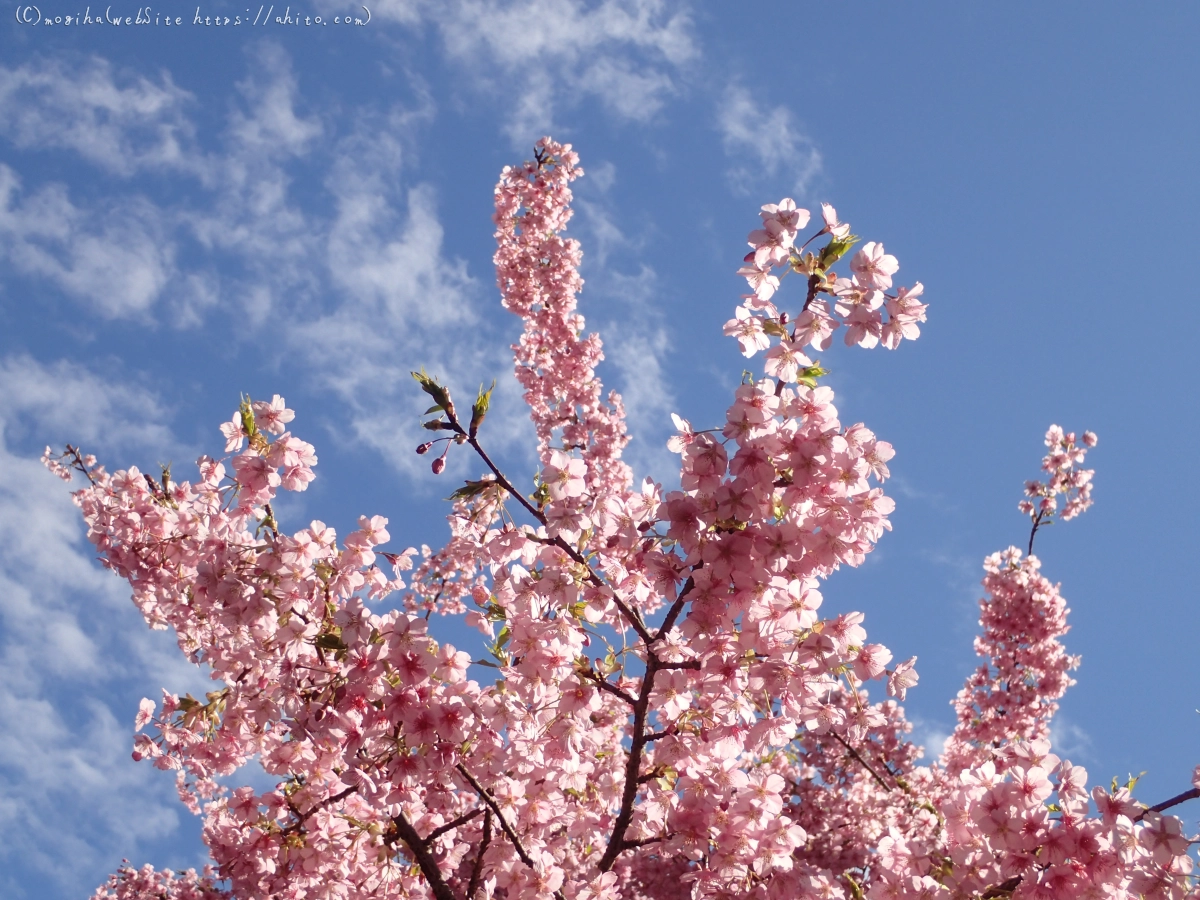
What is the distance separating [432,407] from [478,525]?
670 mm

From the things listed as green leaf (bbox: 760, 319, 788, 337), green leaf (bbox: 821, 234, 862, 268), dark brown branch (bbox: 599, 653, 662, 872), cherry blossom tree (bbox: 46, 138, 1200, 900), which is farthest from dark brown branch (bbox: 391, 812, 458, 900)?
green leaf (bbox: 821, 234, 862, 268)

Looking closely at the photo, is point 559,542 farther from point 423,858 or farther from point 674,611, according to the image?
point 423,858

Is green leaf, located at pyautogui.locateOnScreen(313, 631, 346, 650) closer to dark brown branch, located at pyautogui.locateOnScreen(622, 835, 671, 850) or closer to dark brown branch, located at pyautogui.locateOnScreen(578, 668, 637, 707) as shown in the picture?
dark brown branch, located at pyautogui.locateOnScreen(578, 668, 637, 707)

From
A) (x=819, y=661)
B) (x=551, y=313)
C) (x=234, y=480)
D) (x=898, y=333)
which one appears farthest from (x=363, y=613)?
(x=551, y=313)

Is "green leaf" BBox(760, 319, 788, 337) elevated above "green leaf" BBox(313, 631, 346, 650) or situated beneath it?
elevated above

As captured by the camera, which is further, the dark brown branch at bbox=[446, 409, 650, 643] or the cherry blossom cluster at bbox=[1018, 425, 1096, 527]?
the cherry blossom cluster at bbox=[1018, 425, 1096, 527]

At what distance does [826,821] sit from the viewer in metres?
11.2

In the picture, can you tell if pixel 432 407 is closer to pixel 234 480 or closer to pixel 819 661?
pixel 234 480

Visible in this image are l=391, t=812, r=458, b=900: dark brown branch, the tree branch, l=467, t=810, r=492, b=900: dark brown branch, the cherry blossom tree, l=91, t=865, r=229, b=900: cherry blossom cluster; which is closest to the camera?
the cherry blossom tree

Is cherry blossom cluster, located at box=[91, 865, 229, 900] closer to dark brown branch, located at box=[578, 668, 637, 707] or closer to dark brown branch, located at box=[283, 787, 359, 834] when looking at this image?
dark brown branch, located at box=[283, 787, 359, 834]

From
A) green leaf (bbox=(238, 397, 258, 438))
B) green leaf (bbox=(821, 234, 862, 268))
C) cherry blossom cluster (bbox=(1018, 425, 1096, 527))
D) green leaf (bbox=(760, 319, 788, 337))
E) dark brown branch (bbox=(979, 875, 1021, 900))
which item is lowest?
dark brown branch (bbox=(979, 875, 1021, 900))

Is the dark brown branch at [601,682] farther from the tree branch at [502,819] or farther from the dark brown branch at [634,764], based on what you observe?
the tree branch at [502,819]

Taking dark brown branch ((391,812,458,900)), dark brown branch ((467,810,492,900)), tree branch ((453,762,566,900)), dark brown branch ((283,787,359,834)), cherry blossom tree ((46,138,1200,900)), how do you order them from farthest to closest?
1. dark brown branch ((391,812,458,900))
2. dark brown branch ((467,810,492,900))
3. dark brown branch ((283,787,359,834))
4. tree branch ((453,762,566,900))
5. cherry blossom tree ((46,138,1200,900))

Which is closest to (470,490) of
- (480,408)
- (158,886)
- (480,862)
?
(480,408)
